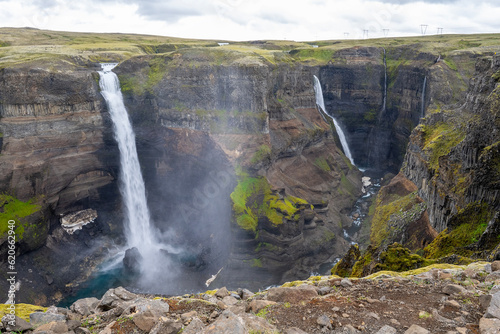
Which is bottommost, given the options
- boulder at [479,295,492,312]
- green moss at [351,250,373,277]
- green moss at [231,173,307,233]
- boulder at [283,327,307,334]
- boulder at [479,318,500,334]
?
green moss at [231,173,307,233]

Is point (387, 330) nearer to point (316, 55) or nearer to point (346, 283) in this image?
point (346, 283)

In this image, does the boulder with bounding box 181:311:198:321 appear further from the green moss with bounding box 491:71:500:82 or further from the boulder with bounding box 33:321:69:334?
the green moss with bounding box 491:71:500:82

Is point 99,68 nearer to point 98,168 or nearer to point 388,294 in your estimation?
point 98,168

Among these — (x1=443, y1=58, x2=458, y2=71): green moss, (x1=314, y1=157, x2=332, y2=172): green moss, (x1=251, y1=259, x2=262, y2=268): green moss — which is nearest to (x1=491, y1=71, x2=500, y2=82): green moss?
(x1=251, y1=259, x2=262, y2=268): green moss

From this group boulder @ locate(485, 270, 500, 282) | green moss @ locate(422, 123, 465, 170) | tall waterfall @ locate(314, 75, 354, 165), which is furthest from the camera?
tall waterfall @ locate(314, 75, 354, 165)

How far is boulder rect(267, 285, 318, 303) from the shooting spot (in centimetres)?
1273

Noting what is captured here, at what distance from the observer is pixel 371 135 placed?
7994cm

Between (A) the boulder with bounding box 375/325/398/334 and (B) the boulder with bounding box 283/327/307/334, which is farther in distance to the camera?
(B) the boulder with bounding box 283/327/307/334

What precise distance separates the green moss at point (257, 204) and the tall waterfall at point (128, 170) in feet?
49.4

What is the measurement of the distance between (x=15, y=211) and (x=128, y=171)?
50.2 ft

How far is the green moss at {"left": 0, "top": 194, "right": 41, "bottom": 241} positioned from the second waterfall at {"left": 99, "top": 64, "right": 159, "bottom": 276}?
12.2 meters

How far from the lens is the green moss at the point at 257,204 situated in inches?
1734

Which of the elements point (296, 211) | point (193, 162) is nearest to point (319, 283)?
point (296, 211)

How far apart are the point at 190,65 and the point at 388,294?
47.9 m
